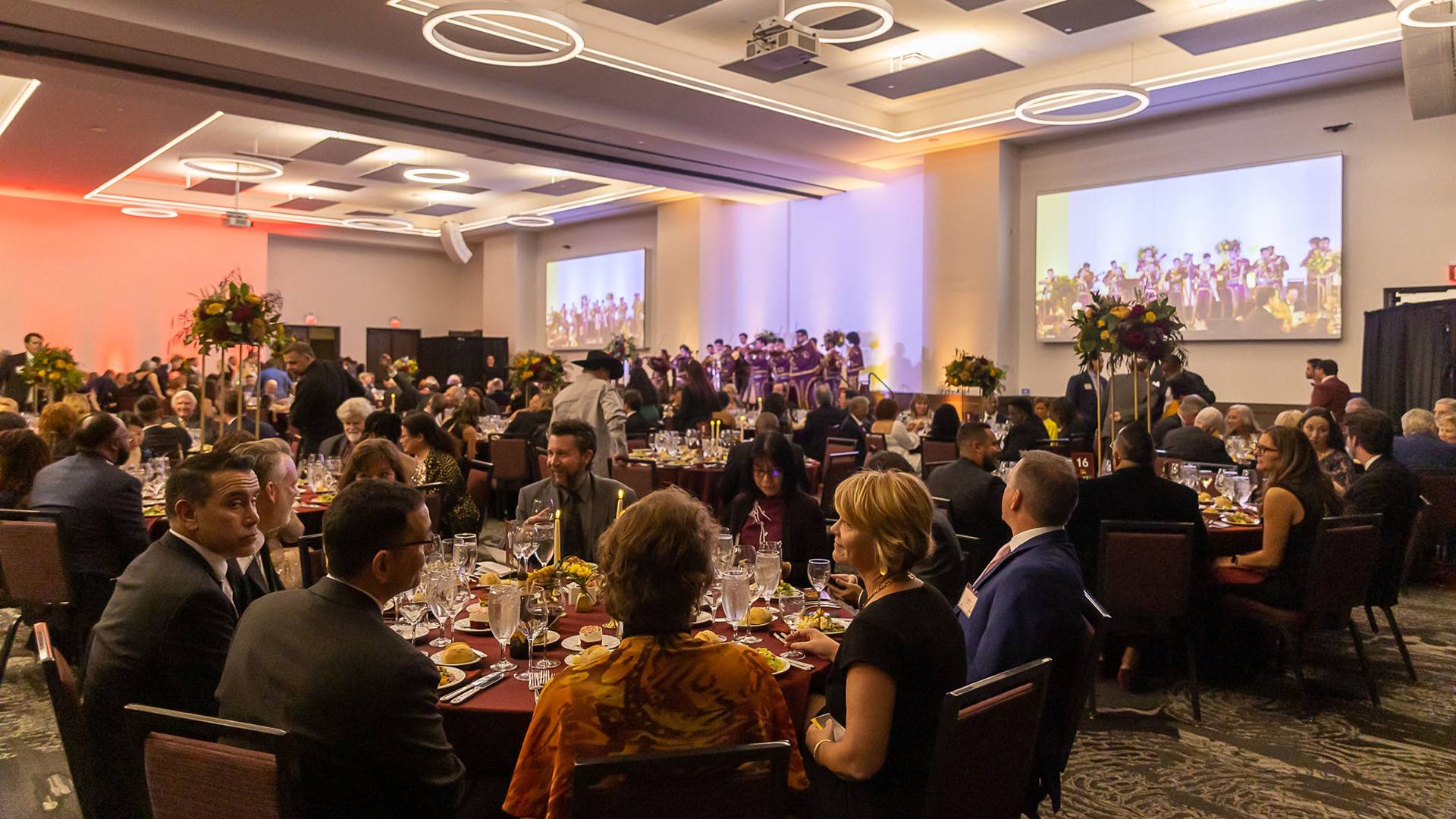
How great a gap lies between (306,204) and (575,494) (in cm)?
1650

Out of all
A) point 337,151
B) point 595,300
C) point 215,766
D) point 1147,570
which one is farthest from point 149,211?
point 215,766

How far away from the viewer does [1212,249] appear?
1154 centimetres

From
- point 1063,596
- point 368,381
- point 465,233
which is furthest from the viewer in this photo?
point 465,233

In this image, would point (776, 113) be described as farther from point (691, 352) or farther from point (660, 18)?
point (691, 352)

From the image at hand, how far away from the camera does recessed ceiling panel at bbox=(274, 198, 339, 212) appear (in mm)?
18000

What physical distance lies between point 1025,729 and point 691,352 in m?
14.5

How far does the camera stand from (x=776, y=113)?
11.2m

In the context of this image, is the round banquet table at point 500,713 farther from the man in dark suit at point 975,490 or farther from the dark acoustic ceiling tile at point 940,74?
the dark acoustic ceiling tile at point 940,74

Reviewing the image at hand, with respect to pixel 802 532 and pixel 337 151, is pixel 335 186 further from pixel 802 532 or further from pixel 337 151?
pixel 802 532

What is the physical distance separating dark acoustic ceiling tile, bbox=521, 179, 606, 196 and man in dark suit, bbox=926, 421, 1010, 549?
519 inches

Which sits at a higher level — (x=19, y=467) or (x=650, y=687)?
(x=19, y=467)

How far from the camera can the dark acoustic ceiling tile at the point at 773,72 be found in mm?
10250

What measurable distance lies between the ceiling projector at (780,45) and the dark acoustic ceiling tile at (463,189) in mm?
10101

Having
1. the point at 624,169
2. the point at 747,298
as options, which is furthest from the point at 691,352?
the point at 624,169
